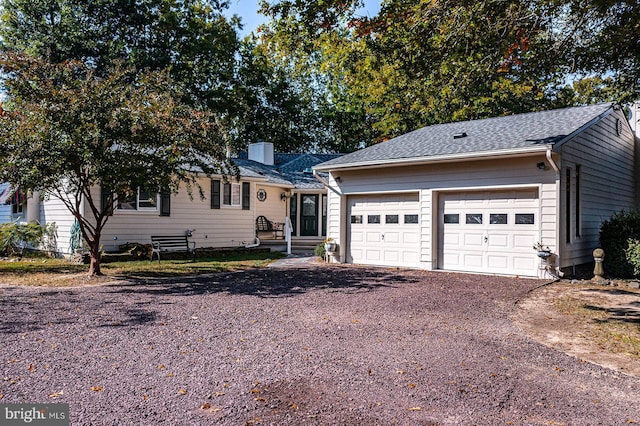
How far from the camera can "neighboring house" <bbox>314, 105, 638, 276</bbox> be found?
35.0ft

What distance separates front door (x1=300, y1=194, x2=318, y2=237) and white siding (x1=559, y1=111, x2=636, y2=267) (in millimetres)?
11328

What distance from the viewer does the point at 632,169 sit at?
1509 centimetres

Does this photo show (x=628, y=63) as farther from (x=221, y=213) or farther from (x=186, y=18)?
(x=186, y=18)

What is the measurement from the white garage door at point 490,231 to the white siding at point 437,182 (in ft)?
0.84

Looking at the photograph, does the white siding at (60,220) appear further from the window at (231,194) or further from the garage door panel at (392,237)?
the garage door panel at (392,237)

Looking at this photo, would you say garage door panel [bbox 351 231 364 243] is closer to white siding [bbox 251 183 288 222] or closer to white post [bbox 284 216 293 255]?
white post [bbox 284 216 293 255]

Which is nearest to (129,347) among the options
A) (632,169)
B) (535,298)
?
(535,298)

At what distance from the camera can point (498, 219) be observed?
11.3m

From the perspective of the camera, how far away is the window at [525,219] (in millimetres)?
10766

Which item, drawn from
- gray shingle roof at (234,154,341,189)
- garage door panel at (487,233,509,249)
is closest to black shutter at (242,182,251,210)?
gray shingle roof at (234,154,341,189)

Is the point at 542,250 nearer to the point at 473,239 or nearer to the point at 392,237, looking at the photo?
the point at 473,239

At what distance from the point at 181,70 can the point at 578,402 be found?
23847 mm

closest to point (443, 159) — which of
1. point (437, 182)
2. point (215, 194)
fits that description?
point (437, 182)

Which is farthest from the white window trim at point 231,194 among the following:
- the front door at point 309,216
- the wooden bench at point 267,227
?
the front door at point 309,216
